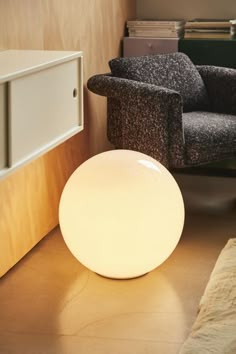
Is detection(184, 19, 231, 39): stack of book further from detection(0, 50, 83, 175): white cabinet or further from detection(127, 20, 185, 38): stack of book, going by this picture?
detection(0, 50, 83, 175): white cabinet

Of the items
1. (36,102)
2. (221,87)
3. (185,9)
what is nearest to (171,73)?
(221,87)

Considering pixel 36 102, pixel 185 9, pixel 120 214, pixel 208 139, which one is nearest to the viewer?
pixel 36 102

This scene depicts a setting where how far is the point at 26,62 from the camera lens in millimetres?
2490

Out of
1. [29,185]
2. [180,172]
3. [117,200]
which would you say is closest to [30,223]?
[29,185]

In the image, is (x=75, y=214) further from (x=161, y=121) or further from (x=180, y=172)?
(x=180, y=172)

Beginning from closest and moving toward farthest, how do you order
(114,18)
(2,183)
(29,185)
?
1. (2,183)
2. (29,185)
3. (114,18)

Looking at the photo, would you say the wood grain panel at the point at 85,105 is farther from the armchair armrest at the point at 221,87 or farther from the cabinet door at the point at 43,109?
the armchair armrest at the point at 221,87

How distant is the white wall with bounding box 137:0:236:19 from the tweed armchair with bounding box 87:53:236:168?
2.28 ft

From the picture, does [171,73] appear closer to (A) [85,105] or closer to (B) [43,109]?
(A) [85,105]

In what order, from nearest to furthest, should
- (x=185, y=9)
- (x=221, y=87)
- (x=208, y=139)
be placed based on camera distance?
(x=208, y=139) → (x=221, y=87) → (x=185, y=9)

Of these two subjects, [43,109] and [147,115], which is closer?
[43,109]

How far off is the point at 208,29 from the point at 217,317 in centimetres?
238

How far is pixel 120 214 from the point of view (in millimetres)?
2652

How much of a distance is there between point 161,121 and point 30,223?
75 centimetres
